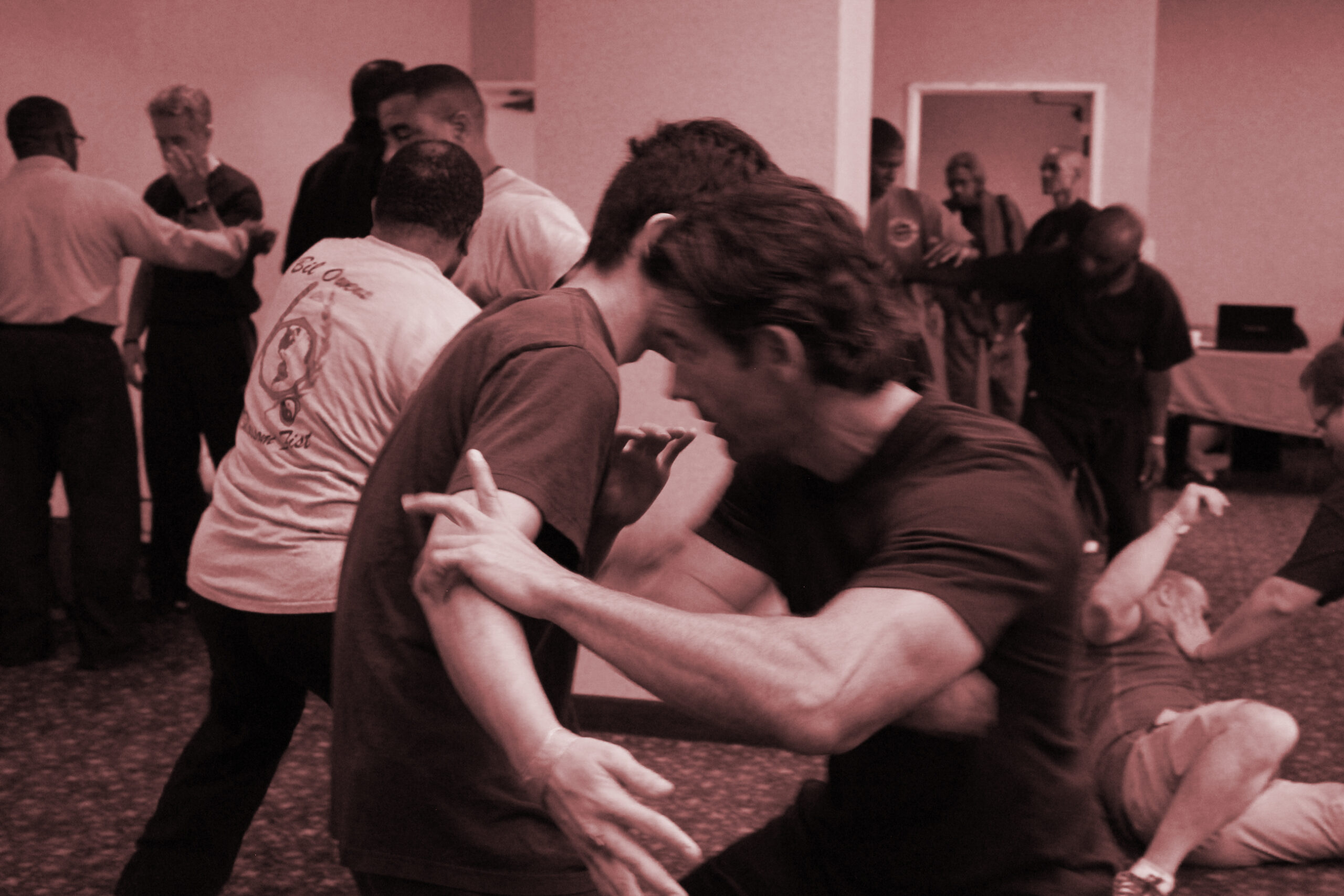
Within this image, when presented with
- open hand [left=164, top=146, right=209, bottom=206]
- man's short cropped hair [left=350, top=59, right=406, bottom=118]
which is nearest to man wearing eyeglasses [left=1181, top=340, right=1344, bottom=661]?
man's short cropped hair [left=350, top=59, right=406, bottom=118]

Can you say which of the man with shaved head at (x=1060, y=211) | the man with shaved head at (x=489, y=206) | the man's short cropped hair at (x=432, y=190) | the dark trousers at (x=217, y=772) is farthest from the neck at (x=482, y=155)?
the man with shaved head at (x=1060, y=211)

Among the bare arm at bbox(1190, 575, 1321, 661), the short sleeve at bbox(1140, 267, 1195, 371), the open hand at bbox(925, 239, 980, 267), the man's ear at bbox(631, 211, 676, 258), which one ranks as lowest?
the bare arm at bbox(1190, 575, 1321, 661)

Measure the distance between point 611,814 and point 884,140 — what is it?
437 centimetres

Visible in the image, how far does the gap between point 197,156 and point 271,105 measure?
2060 millimetres

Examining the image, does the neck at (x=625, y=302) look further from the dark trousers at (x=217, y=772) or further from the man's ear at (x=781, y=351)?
the dark trousers at (x=217, y=772)

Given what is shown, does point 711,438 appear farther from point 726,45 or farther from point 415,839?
point 415,839

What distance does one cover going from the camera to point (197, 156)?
4.08 meters

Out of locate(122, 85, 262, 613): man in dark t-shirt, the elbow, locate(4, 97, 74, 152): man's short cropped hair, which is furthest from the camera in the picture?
locate(122, 85, 262, 613): man in dark t-shirt

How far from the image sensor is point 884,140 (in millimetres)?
5062

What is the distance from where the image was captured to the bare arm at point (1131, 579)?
284 centimetres

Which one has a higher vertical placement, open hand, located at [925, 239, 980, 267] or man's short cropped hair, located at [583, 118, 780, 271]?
man's short cropped hair, located at [583, 118, 780, 271]

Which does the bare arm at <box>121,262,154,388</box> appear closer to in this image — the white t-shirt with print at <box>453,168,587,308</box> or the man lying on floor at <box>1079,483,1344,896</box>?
the white t-shirt with print at <box>453,168,587,308</box>

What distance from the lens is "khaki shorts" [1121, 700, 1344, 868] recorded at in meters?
2.69

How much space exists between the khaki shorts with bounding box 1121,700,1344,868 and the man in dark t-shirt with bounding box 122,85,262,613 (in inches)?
112
